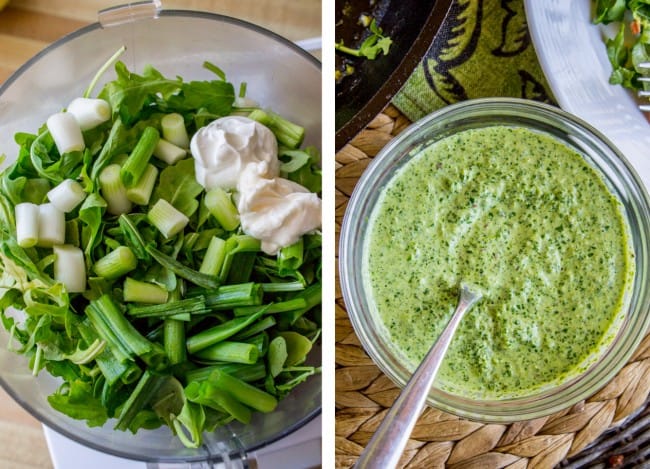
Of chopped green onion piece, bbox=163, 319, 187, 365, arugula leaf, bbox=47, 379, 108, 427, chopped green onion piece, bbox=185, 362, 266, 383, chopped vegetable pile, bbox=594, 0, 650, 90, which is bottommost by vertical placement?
arugula leaf, bbox=47, 379, 108, 427

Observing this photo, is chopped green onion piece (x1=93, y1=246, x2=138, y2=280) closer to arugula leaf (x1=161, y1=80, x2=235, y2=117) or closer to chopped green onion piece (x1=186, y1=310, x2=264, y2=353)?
chopped green onion piece (x1=186, y1=310, x2=264, y2=353)

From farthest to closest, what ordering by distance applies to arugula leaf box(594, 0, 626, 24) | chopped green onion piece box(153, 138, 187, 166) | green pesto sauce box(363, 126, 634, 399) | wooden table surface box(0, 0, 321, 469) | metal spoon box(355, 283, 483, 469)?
wooden table surface box(0, 0, 321, 469) < chopped green onion piece box(153, 138, 187, 166) < arugula leaf box(594, 0, 626, 24) < green pesto sauce box(363, 126, 634, 399) < metal spoon box(355, 283, 483, 469)

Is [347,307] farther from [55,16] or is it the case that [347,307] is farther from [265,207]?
[55,16]

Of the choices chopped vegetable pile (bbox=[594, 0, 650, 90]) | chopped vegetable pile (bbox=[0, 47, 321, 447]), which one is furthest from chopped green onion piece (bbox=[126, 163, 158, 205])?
chopped vegetable pile (bbox=[594, 0, 650, 90])

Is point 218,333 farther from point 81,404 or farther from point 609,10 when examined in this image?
point 609,10

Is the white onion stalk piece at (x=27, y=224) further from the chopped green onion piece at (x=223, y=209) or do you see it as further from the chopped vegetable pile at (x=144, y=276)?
the chopped green onion piece at (x=223, y=209)

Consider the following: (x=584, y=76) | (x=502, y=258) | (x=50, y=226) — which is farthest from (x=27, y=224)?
(x=584, y=76)
